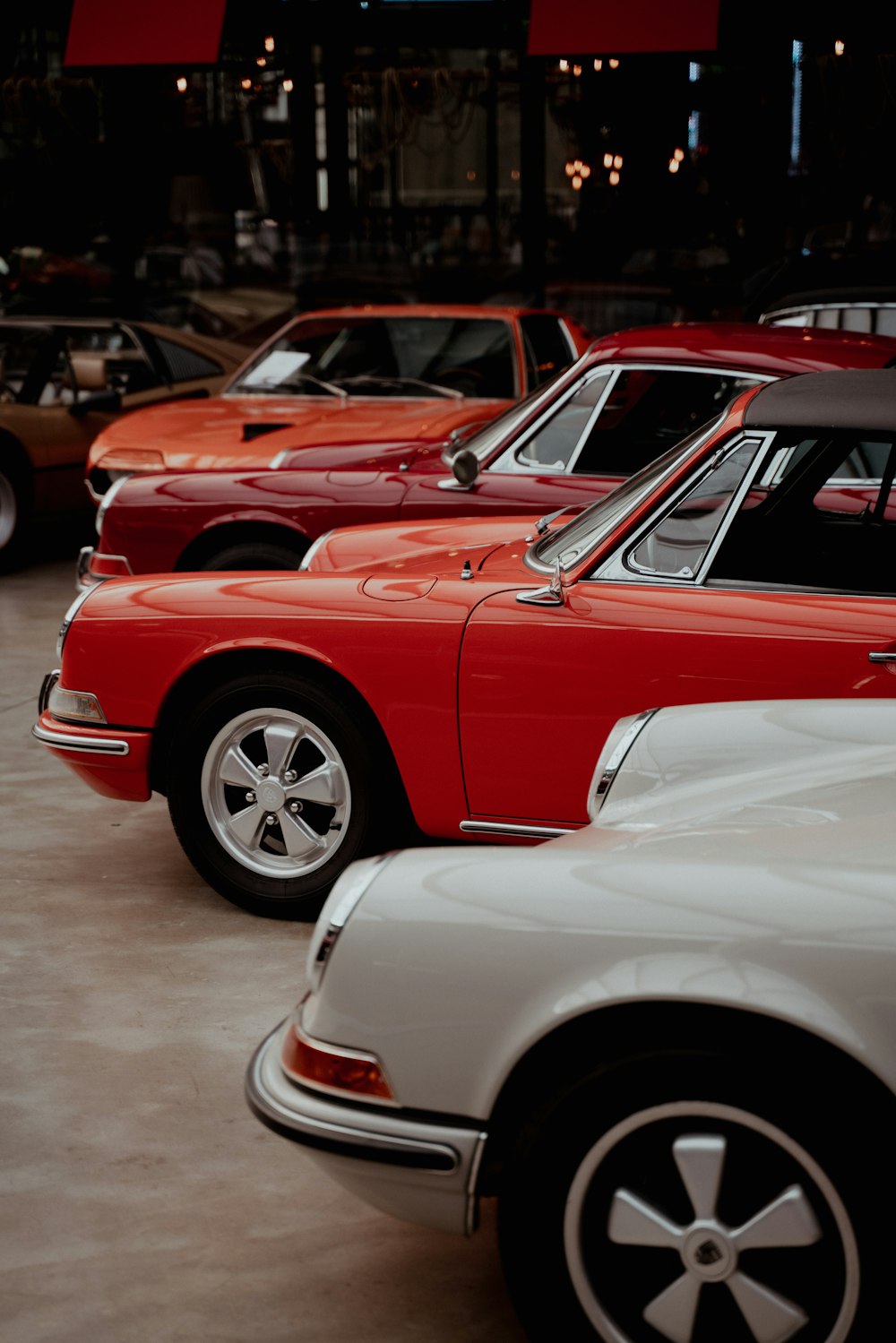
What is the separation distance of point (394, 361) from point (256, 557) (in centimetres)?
286

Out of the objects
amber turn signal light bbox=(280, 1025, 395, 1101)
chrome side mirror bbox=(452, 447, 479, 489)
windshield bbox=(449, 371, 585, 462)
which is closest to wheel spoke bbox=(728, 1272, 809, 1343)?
amber turn signal light bbox=(280, 1025, 395, 1101)

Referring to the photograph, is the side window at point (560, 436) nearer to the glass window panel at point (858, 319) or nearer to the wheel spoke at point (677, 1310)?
the glass window panel at point (858, 319)

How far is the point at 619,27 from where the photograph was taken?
38.0 feet

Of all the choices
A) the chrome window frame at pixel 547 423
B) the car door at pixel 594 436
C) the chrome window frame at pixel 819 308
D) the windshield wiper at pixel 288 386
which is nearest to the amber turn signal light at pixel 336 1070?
the car door at pixel 594 436

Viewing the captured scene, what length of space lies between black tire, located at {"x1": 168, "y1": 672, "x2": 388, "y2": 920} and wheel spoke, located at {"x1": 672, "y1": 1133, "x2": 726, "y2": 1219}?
7.18ft

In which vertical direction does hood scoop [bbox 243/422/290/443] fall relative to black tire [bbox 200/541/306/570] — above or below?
above

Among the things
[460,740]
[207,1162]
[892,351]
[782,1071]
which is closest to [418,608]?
[460,740]

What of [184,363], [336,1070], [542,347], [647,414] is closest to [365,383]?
[542,347]

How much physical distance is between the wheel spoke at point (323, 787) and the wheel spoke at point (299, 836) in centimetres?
7

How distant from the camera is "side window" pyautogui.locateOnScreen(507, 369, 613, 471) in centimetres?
589

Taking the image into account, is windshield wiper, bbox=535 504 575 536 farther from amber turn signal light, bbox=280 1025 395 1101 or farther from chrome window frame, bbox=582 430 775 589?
amber turn signal light, bbox=280 1025 395 1101

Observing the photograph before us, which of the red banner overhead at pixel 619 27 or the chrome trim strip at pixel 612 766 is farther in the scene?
the red banner overhead at pixel 619 27

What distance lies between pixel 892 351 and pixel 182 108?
1072 cm

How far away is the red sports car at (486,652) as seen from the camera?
392cm
